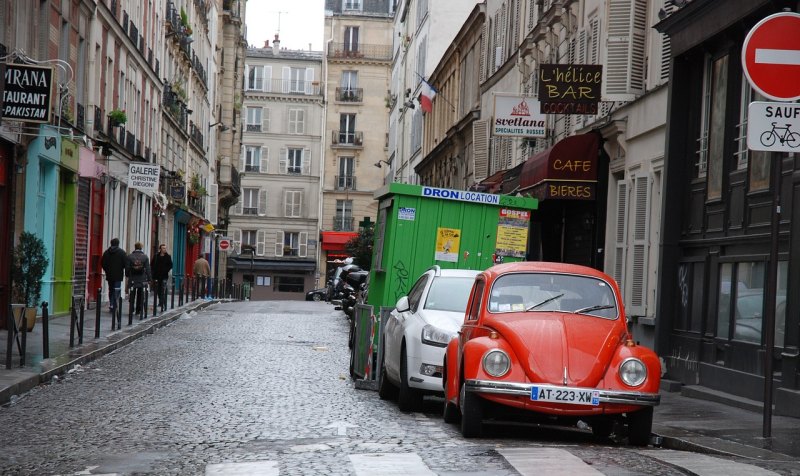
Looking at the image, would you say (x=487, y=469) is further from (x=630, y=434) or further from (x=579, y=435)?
(x=579, y=435)

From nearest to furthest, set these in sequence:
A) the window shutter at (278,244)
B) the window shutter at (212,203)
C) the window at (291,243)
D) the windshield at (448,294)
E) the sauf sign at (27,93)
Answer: the windshield at (448,294), the sauf sign at (27,93), the window shutter at (212,203), the window shutter at (278,244), the window at (291,243)

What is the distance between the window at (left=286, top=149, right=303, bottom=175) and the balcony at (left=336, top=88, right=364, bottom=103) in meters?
5.16

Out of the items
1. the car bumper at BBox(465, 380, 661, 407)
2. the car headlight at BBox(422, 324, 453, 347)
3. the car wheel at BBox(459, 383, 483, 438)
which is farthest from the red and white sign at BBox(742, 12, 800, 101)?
the car headlight at BBox(422, 324, 453, 347)

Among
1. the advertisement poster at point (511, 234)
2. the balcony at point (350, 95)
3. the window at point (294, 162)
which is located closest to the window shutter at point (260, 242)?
the window at point (294, 162)

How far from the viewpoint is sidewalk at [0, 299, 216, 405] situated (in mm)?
14875

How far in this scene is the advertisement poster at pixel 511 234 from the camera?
59.4 ft

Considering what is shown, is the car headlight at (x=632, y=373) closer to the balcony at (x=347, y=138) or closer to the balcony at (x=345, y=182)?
the balcony at (x=345, y=182)

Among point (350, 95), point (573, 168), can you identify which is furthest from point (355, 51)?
point (573, 168)

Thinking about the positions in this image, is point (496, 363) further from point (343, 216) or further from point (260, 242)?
point (343, 216)

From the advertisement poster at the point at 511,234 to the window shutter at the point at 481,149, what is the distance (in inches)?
928

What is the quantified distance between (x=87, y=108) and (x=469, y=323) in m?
23.2

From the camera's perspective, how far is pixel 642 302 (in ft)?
68.9

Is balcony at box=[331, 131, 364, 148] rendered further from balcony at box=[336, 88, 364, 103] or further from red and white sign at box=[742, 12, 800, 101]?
red and white sign at box=[742, 12, 800, 101]

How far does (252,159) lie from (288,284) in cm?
983
